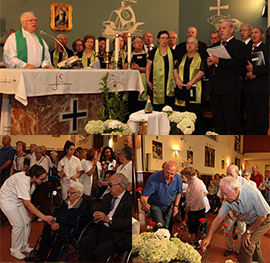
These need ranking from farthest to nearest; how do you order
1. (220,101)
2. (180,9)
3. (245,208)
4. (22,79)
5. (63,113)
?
(180,9) < (220,101) < (63,113) < (22,79) < (245,208)

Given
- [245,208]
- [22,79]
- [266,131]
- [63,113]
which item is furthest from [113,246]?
[266,131]

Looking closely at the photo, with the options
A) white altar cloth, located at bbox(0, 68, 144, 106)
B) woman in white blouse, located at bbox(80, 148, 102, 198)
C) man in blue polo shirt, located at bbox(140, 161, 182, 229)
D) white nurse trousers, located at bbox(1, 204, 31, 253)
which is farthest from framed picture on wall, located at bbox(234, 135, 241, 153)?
white altar cloth, located at bbox(0, 68, 144, 106)

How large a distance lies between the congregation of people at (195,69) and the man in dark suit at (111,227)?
3492 mm

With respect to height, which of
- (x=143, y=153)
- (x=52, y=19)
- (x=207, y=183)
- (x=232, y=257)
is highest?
(x=52, y=19)

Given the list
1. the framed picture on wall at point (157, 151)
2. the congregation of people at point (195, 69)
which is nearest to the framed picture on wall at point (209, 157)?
the framed picture on wall at point (157, 151)

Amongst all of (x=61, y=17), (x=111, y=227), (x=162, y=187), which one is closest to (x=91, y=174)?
(x=111, y=227)

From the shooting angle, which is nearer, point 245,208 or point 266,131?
point 245,208

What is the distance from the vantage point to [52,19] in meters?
10.3

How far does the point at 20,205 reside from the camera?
2.93 m

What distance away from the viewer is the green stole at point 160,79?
8.13 meters

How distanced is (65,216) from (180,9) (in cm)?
812

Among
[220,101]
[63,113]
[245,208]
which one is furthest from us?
[220,101]

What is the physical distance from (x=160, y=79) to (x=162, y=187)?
555 cm

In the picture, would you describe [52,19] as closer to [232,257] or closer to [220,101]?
[220,101]
